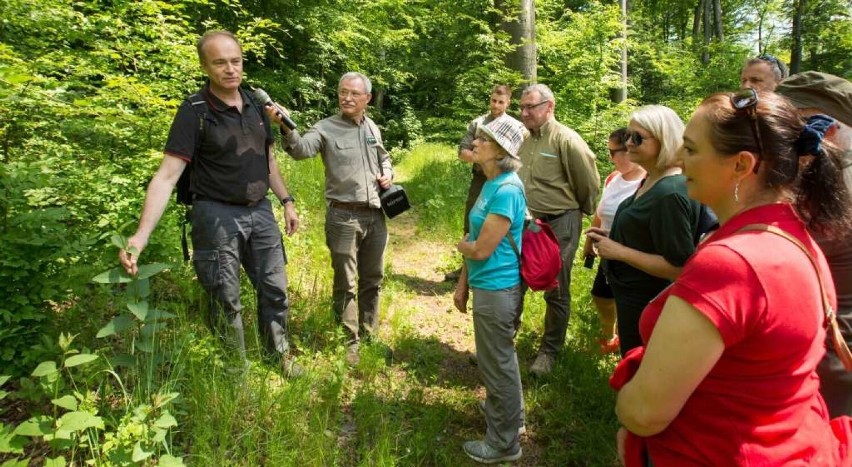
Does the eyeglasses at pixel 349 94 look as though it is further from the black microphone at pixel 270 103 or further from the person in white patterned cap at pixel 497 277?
the person in white patterned cap at pixel 497 277

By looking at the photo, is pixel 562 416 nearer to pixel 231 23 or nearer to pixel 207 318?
pixel 207 318

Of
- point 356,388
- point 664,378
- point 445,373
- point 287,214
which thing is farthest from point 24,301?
point 664,378

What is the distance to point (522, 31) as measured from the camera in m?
7.46

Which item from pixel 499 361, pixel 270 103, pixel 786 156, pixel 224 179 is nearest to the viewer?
pixel 786 156

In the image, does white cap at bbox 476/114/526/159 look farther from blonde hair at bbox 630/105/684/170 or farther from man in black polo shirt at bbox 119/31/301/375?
man in black polo shirt at bbox 119/31/301/375

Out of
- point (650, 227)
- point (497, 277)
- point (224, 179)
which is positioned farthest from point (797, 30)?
point (224, 179)

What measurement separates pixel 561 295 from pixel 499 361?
1.29 metres

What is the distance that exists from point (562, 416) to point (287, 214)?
2406mm

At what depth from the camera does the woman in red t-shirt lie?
1.11 metres

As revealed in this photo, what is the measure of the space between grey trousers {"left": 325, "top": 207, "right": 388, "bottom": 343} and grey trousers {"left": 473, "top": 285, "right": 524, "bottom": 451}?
132 centimetres

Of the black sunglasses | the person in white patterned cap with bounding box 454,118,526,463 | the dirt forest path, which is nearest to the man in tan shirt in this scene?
the dirt forest path

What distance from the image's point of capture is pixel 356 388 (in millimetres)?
3355

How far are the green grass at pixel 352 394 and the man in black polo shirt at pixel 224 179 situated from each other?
33 cm

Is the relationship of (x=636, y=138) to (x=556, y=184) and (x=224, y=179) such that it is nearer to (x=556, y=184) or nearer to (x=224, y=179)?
(x=556, y=184)
